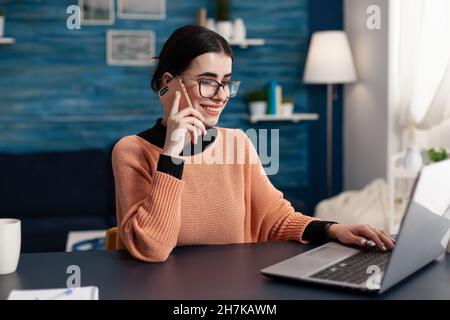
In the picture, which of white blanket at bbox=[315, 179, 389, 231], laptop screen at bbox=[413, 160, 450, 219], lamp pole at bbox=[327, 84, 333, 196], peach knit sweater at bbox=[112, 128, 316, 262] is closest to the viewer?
laptop screen at bbox=[413, 160, 450, 219]

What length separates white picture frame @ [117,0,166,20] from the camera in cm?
439

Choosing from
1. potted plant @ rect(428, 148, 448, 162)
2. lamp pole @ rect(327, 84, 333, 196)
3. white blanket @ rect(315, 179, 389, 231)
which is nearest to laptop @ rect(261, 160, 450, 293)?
potted plant @ rect(428, 148, 448, 162)

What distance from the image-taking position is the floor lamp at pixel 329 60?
14.1ft

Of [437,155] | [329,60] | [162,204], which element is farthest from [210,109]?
[329,60]

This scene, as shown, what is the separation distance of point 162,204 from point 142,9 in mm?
3201

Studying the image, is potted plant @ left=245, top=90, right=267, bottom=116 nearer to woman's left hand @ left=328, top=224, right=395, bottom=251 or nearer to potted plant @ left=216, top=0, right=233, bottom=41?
potted plant @ left=216, top=0, right=233, bottom=41

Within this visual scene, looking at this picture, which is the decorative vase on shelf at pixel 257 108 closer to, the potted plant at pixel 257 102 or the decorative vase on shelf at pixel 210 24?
the potted plant at pixel 257 102

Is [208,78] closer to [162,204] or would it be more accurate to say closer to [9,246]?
[162,204]

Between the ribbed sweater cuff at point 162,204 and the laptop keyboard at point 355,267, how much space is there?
370 mm

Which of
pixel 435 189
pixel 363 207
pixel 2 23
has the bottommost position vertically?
pixel 363 207

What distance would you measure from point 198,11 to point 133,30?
0.46 meters

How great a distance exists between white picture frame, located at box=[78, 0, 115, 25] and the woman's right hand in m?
3.00

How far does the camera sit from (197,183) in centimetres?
170
